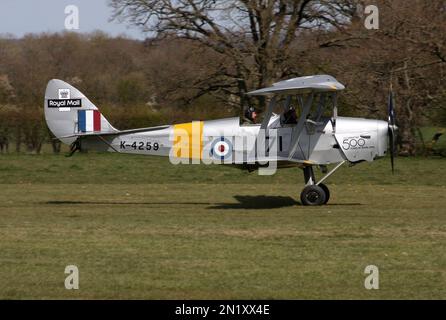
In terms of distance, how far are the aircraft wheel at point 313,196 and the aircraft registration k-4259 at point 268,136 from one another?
0.02 meters

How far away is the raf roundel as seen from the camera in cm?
1596

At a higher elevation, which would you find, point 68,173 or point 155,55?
point 155,55

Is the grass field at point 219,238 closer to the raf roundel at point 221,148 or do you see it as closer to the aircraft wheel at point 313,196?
the aircraft wheel at point 313,196

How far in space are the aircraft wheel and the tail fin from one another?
4208mm

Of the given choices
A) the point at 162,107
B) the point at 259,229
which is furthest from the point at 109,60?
the point at 259,229

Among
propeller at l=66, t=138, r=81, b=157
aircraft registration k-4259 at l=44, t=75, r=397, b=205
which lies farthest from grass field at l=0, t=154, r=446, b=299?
propeller at l=66, t=138, r=81, b=157

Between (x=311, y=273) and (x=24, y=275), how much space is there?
11.0ft

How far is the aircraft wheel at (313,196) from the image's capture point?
52.3 ft

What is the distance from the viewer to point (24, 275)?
30.4ft

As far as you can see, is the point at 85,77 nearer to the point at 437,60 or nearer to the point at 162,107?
the point at 162,107

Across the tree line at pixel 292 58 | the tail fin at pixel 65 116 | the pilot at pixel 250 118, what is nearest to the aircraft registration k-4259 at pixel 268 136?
the tail fin at pixel 65 116
